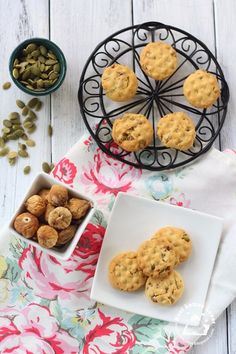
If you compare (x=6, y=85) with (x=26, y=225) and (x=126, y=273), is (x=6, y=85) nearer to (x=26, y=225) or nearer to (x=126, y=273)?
(x=26, y=225)

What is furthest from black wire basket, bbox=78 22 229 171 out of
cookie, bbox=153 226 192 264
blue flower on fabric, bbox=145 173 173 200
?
cookie, bbox=153 226 192 264

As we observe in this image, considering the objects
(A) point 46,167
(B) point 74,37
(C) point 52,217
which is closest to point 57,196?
(C) point 52,217

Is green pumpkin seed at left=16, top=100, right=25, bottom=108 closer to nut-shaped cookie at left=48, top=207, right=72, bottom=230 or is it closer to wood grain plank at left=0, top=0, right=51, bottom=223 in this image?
wood grain plank at left=0, top=0, right=51, bottom=223

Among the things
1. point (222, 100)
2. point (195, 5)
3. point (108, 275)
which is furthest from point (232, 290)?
point (195, 5)

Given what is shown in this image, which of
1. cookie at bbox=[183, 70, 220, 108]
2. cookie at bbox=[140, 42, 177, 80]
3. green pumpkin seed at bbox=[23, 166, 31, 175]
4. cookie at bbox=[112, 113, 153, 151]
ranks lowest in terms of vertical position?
green pumpkin seed at bbox=[23, 166, 31, 175]

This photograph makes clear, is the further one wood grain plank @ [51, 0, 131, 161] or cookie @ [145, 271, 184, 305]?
wood grain plank @ [51, 0, 131, 161]

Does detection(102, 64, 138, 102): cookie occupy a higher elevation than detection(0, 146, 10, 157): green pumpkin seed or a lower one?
higher
